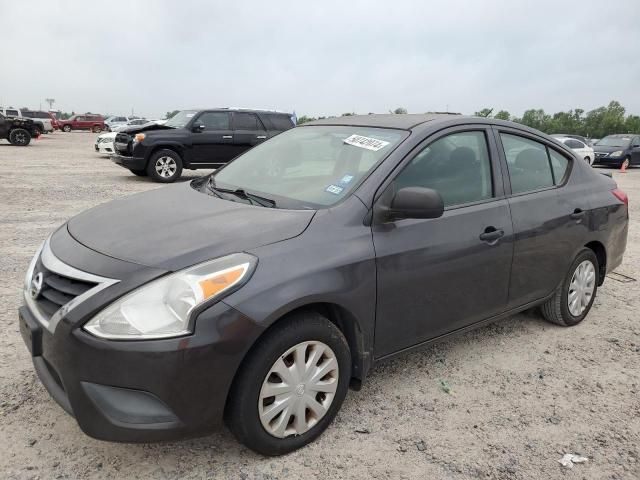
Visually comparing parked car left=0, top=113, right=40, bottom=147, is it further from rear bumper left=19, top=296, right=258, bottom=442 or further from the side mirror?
the side mirror

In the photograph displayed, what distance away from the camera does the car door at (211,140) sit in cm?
1226

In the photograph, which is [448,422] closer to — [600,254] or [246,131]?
[600,254]

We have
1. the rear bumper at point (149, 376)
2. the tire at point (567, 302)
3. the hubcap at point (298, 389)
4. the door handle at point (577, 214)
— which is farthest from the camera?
the tire at point (567, 302)

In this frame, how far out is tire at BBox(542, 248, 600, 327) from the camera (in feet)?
13.0

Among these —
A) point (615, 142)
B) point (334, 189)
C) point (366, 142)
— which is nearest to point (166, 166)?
point (366, 142)

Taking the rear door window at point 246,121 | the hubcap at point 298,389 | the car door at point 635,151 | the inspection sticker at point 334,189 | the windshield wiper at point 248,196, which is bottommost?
the car door at point 635,151

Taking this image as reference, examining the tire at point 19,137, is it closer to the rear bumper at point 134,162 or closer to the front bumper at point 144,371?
the rear bumper at point 134,162

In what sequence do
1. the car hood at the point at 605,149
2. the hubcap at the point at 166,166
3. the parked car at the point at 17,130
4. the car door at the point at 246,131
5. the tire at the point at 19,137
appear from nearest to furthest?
the hubcap at the point at 166,166
the car door at the point at 246,131
the car hood at the point at 605,149
the parked car at the point at 17,130
the tire at the point at 19,137

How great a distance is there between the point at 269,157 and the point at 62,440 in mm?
2036

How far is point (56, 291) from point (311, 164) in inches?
63.3

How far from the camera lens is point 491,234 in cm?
322

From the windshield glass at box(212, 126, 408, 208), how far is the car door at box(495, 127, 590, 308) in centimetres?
97

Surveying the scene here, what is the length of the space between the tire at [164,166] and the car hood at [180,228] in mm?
9241

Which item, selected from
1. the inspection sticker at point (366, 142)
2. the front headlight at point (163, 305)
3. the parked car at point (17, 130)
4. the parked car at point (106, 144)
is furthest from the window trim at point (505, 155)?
the parked car at point (17, 130)
